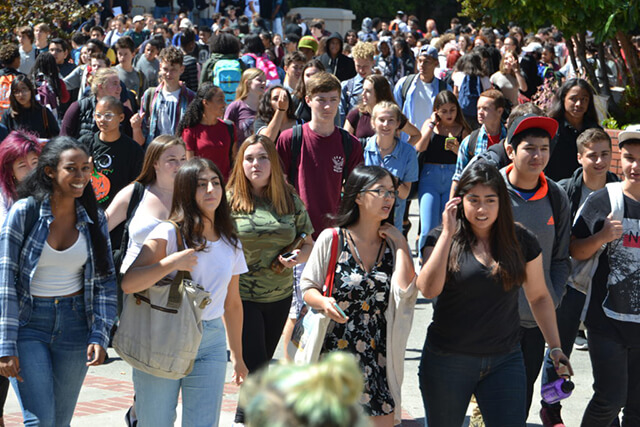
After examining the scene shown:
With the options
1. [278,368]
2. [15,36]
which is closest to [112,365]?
[278,368]

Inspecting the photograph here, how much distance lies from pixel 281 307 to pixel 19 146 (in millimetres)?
1874

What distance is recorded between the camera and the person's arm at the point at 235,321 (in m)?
5.23

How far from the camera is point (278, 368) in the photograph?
164 cm

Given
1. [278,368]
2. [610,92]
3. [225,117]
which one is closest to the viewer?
[278,368]

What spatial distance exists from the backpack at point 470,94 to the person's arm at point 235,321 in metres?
7.40

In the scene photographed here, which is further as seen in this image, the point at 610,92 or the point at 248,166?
the point at 610,92

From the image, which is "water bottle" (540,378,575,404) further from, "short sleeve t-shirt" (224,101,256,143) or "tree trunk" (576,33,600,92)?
"tree trunk" (576,33,600,92)

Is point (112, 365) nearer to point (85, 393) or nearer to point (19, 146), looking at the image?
point (85, 393)

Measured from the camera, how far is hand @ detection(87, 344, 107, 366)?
185 inches

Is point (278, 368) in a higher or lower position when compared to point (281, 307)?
higher

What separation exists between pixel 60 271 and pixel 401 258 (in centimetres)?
174

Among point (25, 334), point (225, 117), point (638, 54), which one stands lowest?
point (25, 334)

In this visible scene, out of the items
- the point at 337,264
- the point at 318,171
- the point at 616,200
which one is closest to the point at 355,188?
the point at 337,264

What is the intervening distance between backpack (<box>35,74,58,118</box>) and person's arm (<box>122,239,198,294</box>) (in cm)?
692
